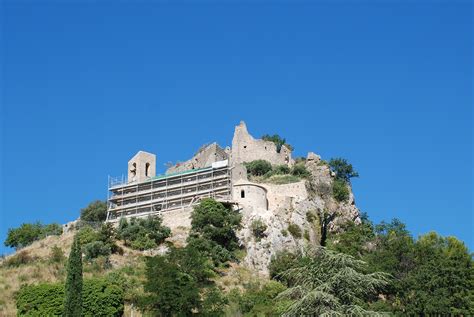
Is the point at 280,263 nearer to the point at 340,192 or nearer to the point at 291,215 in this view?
the point at 291,215

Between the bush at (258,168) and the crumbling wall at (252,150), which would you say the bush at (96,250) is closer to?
the bush at (258,168)

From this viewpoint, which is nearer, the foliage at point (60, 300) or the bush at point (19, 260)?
the foliage at point (60, 300)

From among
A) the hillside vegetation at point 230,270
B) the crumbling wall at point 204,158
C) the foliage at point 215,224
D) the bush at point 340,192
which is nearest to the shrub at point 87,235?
the hillside vegetation at point 230,270

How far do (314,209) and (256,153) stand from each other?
12.4m

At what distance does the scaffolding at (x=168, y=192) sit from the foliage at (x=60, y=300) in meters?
23.4

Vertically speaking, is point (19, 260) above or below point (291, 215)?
below

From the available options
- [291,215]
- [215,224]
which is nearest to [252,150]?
[291,215]

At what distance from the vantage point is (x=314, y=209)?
73.7 m

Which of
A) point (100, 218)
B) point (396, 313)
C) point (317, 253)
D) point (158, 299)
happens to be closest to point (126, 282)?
point (158, 299)

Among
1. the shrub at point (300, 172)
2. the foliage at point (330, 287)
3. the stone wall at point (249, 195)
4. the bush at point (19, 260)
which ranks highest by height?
the shrub at point (300, 172)

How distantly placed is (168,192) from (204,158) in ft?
26.6

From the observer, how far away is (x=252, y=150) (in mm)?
84062

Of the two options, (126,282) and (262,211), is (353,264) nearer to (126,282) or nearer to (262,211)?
(126,282)

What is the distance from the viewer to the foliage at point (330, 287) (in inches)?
1324
